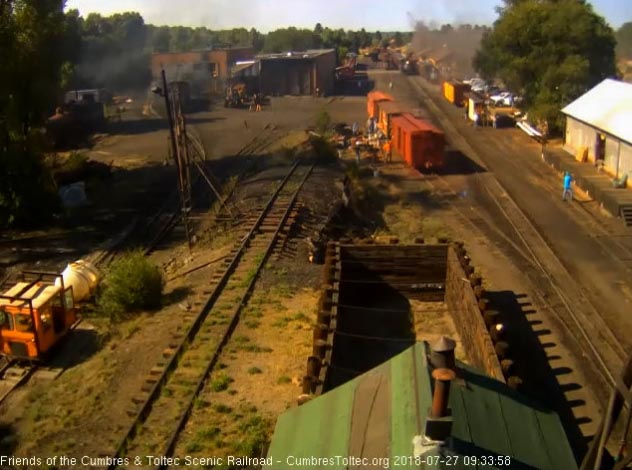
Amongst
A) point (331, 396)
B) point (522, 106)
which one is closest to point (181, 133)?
point (331, 396)

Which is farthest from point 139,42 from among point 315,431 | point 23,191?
point 315,431

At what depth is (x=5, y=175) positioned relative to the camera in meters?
26.0

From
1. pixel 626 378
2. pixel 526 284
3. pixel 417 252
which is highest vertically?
pixel 626 378

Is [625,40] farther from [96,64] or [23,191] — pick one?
[23,191]

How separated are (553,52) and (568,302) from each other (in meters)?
31.0

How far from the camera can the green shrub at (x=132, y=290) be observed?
16641 millimetres

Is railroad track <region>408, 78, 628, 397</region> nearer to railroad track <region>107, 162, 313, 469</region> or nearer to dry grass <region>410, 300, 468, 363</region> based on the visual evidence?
dry grass <region>410, 300, 468, 363</region>

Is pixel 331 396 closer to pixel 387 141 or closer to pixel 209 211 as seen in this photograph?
pixel 209 211

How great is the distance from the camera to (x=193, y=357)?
44.3 ft

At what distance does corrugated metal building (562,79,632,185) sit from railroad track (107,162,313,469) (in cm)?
1610

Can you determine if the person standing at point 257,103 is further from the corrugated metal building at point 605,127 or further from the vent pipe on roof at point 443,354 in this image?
the vent pipe on roof at point 443,354

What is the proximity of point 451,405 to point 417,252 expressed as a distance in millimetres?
11840

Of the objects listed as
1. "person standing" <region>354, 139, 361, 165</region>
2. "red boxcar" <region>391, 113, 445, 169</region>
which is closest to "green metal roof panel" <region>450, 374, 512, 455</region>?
"red boxcar" <region>391, 113, 445, 169</region>

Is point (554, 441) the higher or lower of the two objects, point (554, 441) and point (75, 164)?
the higher
